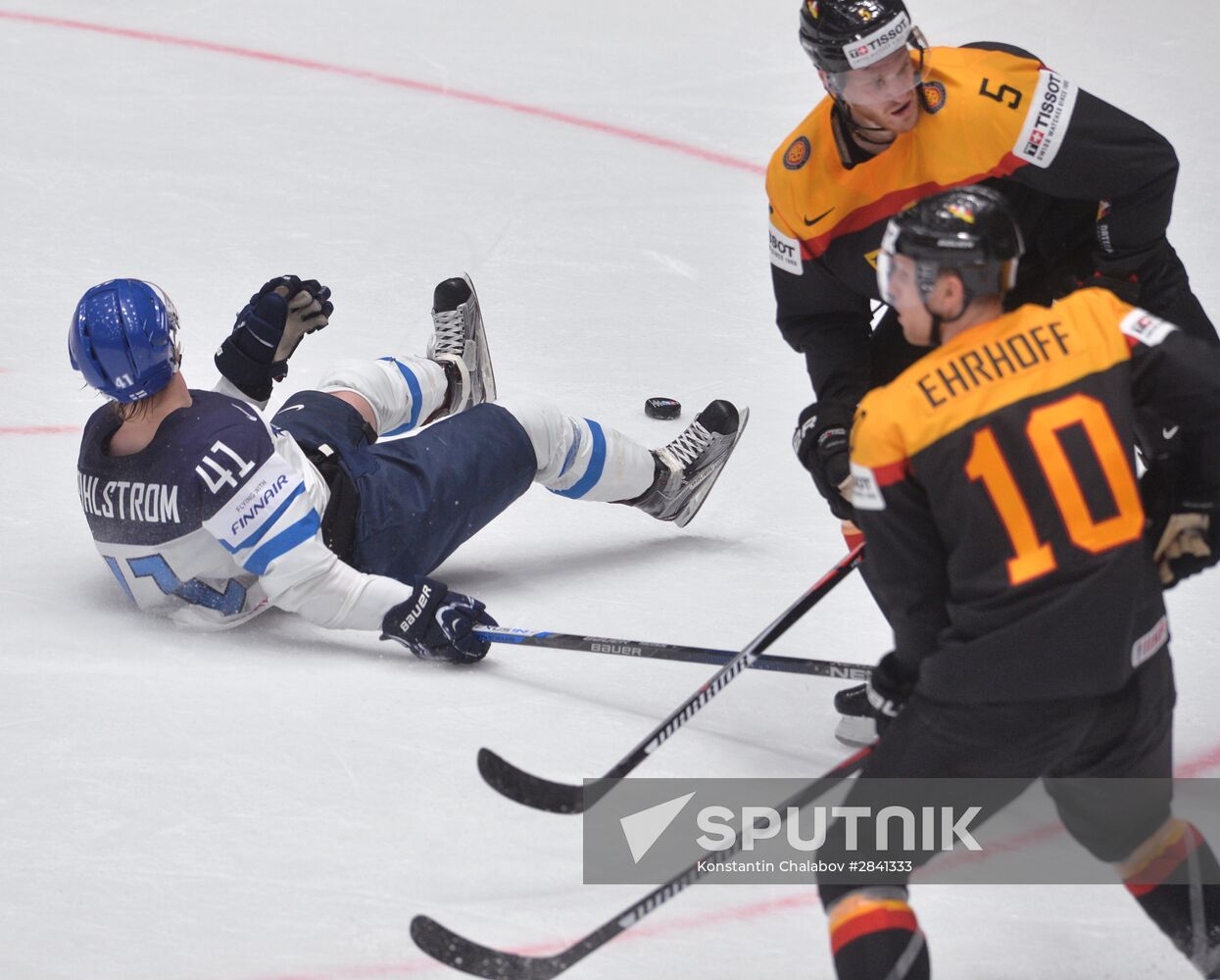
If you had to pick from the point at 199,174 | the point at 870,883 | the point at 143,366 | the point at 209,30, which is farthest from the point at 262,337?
the point at 209,30

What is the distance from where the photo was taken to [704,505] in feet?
13.2

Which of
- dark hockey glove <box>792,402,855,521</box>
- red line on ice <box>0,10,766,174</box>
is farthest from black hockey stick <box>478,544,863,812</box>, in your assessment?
red line on ice <box>0,10,766,174</box>

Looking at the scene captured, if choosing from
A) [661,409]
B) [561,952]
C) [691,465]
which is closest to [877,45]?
[691,465]

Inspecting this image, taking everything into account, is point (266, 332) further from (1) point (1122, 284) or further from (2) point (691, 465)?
(1) point (1122, 284)

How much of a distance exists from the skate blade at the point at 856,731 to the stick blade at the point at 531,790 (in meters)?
0.62

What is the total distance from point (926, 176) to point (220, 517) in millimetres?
1448

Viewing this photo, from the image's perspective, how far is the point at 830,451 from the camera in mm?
2934

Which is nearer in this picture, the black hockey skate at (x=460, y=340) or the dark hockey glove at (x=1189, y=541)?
the dark hockey glove at (x=1189, y=541)

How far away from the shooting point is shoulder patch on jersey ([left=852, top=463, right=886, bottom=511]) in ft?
6.86

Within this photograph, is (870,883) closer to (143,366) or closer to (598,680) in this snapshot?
(598,680)

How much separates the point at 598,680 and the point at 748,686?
1.00 feet

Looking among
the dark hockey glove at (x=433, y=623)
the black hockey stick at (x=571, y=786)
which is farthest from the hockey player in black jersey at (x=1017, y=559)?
the dark hockey glove at (x=433, y=623)

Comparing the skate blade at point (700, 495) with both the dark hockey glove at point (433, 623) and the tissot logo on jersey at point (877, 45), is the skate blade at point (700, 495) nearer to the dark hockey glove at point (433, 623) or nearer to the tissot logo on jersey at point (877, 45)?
the dark hockey glove at point (433, 623)

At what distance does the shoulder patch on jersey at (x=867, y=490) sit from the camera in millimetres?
2090
